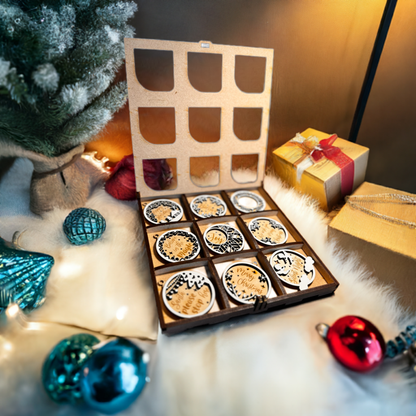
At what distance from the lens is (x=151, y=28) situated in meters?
0.75

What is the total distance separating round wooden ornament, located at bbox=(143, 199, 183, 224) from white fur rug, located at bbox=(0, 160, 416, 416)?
13cm

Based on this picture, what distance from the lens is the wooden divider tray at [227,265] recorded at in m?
0.52

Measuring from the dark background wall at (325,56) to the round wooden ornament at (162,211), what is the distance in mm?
471

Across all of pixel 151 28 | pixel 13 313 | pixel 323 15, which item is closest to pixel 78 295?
pixel 13 313

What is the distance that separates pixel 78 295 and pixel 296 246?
1.70 feet

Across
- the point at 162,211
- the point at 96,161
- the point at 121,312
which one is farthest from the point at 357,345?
the point at 96,161

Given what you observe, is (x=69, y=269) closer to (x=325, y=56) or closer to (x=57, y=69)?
(x=57, y=69)

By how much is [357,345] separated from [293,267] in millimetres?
212

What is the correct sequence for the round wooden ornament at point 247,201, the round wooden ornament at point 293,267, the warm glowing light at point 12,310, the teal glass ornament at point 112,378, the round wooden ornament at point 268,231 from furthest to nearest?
the round wooden ornament at point 247,201 → the round wooden ornament at point 268,231 → the round wooden ornament at point 293,267 → the warm glowing light at point 12,310 → the teal glass ornament at point 112,378

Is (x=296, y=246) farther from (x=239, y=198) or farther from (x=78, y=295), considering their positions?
(x=78, y=295)

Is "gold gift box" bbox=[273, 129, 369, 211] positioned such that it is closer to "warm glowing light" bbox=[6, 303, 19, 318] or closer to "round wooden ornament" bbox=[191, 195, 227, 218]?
"round wooden ornament" bbox=[191, 195, 227, 218]

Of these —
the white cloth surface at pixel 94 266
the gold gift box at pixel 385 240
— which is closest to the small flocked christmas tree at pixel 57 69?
the white cloth surface at pixel 94 266

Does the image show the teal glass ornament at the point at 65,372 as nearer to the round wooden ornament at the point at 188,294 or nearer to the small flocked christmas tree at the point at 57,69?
the round wooden ornament at the point at 188,294

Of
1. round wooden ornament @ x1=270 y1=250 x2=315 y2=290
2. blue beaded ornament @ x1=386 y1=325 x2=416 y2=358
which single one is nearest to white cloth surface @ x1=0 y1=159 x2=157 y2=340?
round wooden ornament @ x1=270 y1=250 x2=315 y2=290
